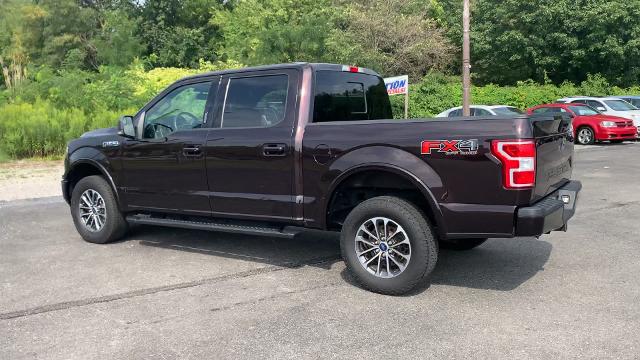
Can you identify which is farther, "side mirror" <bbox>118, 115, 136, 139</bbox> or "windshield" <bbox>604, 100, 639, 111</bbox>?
"windshield" <bbox>604, 100, 639, 111</bbox>

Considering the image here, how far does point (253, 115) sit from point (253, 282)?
159 cm

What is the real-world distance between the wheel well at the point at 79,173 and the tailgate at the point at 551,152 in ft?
15.8

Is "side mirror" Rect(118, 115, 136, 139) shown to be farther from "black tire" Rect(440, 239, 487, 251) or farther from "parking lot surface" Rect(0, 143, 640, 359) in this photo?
"black tire" Rect(440, 239, 487, 251)

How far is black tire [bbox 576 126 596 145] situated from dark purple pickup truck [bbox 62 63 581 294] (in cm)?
1544

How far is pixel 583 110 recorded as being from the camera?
A: 20297 millimetres

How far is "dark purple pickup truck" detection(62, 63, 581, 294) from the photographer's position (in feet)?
14.2

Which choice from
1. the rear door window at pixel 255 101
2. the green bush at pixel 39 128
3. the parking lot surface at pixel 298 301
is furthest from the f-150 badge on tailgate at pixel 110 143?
the green bush at pixel 39 128

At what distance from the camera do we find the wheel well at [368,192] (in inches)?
192

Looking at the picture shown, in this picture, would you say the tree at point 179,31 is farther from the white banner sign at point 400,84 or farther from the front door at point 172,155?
the front door at point 172,155

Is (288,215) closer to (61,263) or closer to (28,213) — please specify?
(61,263)

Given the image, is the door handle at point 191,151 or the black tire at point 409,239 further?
the door handle at point 191,151

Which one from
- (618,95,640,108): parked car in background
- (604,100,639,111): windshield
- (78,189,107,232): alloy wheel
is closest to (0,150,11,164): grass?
(78,189,107,232): alloy wheel

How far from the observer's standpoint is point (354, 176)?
196 inches

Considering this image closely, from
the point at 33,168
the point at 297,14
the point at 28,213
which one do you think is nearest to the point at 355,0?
the point at 297,14
